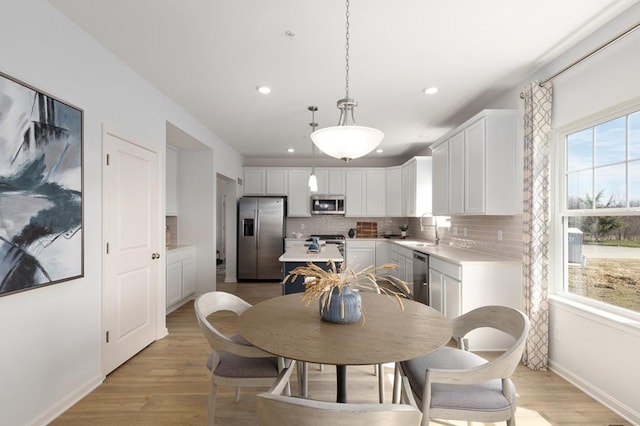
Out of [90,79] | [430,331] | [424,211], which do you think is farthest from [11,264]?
[424,211]

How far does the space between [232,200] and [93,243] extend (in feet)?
12.8

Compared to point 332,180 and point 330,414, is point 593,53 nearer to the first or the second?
point 330,414

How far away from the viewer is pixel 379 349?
1.32m

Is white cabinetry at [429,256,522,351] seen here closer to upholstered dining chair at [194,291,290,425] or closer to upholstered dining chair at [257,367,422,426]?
upholstered dining chair at [194,291,290,425]

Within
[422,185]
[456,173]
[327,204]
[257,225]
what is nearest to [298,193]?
[327,204]

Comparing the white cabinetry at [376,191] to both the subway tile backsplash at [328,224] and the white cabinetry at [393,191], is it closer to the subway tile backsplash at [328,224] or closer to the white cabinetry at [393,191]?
the white cabinetry at [393,191]

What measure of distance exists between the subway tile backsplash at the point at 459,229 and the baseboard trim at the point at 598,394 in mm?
1008

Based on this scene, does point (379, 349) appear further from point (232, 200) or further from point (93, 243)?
point (232, 200)

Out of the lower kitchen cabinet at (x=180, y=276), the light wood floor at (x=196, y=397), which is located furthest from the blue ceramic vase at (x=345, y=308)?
the lower kitchen cabinet at (x=180, y=276)

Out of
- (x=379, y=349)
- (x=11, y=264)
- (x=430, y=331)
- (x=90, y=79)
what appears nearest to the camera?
(x=379, y=349)

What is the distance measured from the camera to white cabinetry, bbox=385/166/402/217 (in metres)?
6.49

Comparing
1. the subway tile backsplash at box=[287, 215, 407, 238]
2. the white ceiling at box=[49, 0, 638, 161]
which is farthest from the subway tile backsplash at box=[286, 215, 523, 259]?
the white ceiling at box=[49, 0, 638, 161]

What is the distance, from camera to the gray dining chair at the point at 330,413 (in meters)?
0.85

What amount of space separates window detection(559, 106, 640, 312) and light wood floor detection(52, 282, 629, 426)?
74 centimetres
